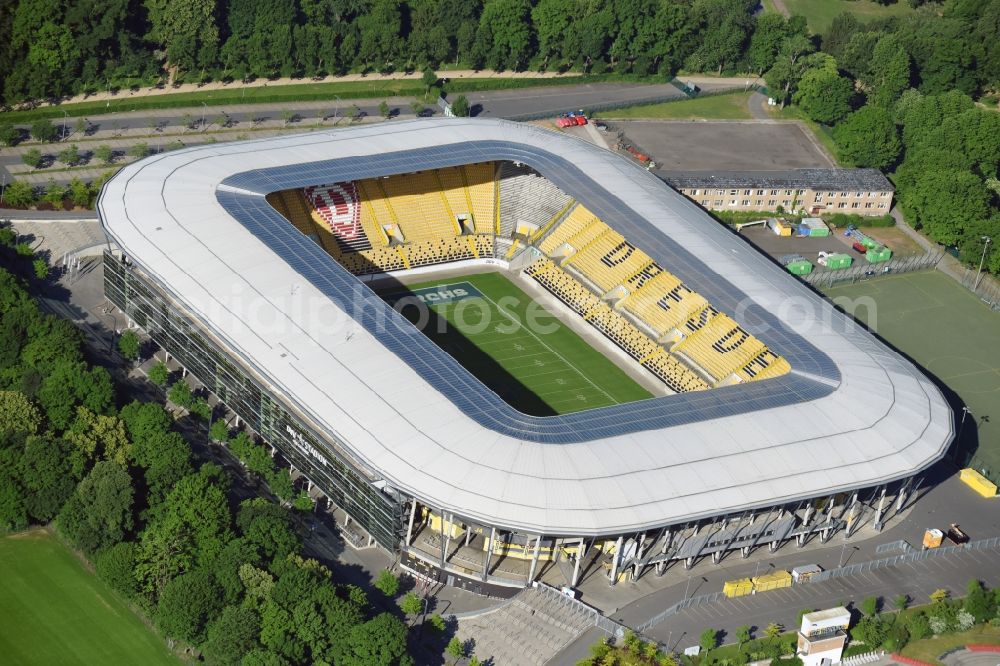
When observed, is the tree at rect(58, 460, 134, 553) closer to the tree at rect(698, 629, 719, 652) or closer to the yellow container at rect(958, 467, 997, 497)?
the tree at rect(698, 629, 719, 652)

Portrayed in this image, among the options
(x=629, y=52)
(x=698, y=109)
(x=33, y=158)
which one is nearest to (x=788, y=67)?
(x=698, y=109)

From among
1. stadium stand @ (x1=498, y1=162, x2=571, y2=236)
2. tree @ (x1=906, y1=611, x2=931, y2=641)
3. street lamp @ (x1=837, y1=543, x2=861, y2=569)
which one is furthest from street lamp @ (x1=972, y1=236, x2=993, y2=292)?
tree @ (x1=906, y1=611, x2=931, y2=641)

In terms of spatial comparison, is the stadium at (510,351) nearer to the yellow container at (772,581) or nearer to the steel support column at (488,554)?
the steel support column at (488,554)

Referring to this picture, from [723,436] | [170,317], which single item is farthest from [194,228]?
[723,436]

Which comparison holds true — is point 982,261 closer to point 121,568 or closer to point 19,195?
point 121,568

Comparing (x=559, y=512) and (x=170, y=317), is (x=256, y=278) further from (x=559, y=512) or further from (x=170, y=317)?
(x=559, y=512)
